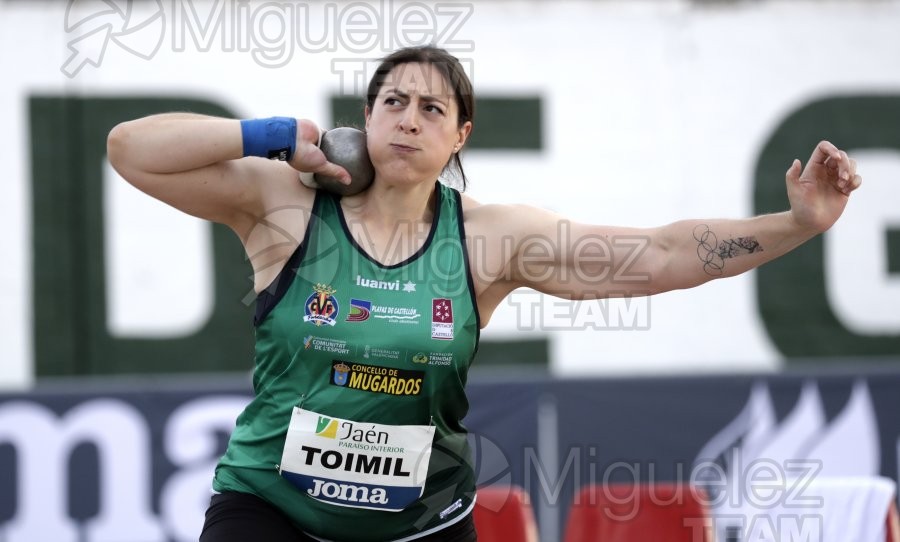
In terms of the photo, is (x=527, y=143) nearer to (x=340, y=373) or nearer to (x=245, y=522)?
(x=340, y=373)

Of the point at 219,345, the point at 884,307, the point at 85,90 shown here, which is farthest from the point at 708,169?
the point at 85,90

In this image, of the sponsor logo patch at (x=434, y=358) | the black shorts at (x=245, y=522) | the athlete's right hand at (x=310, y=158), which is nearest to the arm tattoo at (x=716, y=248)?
the sponsor logo patch at (x=434, y=358)

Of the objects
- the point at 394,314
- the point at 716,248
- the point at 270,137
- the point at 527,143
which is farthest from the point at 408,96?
the point at 527,143

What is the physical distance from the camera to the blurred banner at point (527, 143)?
25.7 feet

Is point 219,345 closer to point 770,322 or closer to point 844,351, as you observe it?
point 770,322

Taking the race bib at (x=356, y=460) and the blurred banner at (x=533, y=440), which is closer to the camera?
the race bib at (x=356, y=460)

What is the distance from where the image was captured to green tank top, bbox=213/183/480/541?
3037mm

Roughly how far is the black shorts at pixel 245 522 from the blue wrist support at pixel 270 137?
964 mm

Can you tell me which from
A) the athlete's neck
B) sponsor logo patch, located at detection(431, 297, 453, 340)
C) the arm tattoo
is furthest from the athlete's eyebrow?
the arm tattoo

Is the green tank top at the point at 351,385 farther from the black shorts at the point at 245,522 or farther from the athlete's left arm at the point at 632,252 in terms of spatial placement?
the athlete's left arm at the point at 632,252

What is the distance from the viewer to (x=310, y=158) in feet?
10.2

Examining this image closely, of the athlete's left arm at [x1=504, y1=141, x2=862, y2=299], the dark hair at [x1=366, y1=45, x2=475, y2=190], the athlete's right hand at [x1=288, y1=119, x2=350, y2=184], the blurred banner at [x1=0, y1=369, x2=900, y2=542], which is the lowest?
the blurred banner at [x1=0, y1=369, x2=900, y2=542]

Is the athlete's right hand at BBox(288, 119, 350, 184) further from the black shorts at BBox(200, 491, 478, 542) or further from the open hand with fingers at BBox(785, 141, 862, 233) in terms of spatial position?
the open hand with fingers at BBox(785, 141, 862, 233)

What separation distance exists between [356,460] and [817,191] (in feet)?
5.01
